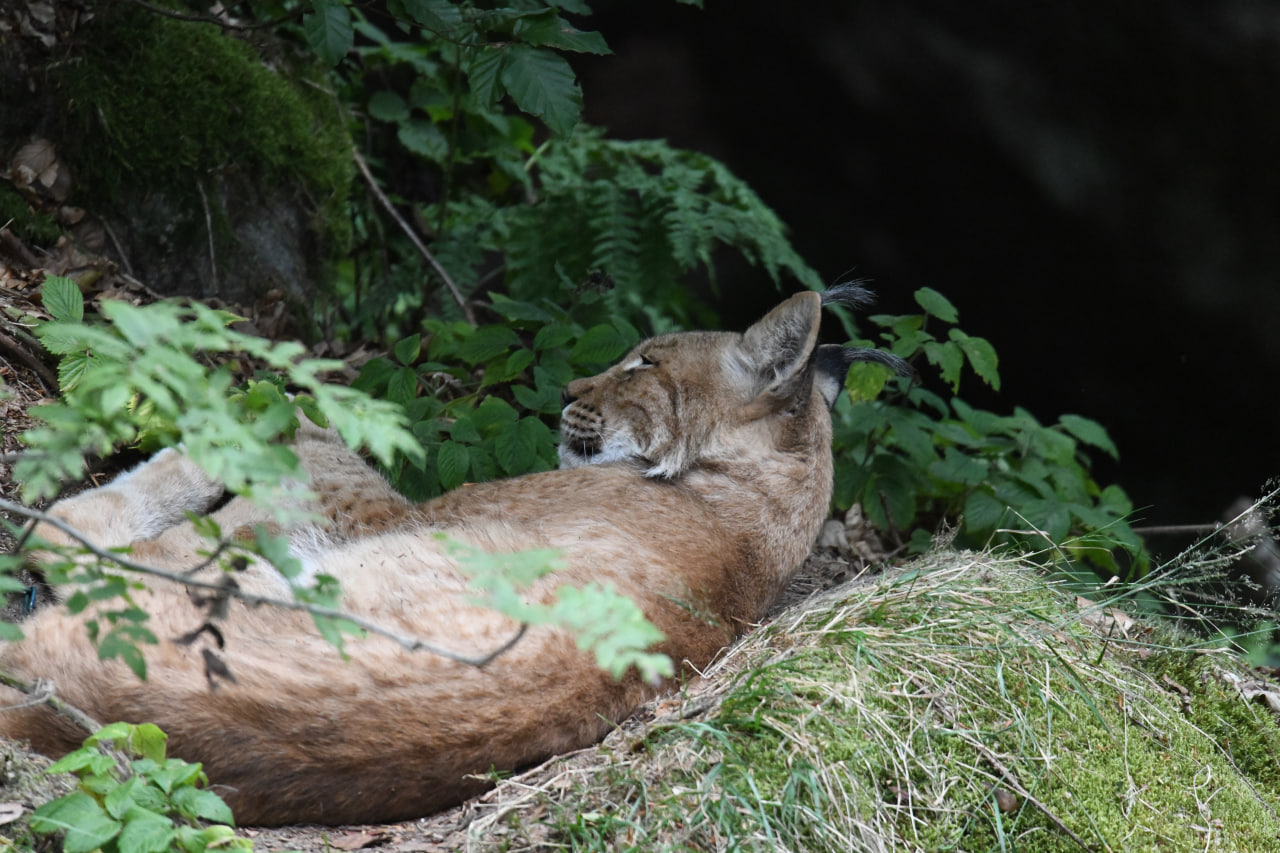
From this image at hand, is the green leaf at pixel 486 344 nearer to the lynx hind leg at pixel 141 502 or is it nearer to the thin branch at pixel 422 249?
the thin branch at pixel 422 249

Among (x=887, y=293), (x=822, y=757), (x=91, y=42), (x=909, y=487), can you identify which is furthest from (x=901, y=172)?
(x=822, y=757)

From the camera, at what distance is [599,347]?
4.74 m

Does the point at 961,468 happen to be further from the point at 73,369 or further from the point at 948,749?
the point at 73,369

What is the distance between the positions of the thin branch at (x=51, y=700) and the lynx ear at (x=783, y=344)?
2.73m

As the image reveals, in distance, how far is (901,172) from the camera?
28.1ft

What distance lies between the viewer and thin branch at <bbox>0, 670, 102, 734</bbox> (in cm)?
250

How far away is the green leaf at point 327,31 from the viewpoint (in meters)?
3.94

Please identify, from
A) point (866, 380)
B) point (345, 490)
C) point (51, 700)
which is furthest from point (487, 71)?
point (51, 700)

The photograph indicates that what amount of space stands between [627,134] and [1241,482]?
5922 millimetres

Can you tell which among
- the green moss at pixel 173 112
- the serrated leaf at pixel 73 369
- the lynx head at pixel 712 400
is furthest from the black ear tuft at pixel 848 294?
the green moss at pixel 173 112

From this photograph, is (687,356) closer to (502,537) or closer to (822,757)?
(502,537)

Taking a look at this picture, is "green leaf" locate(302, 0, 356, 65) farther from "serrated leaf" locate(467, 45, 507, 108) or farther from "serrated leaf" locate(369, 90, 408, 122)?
"serrated leaf" locate(369, 90, 408, 122)

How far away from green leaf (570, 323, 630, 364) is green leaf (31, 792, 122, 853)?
2.86 metres

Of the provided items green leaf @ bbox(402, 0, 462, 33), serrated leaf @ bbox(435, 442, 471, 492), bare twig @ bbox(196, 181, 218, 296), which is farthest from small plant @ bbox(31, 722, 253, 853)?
bare twig @ bbox(196, 181, 218, 296)
